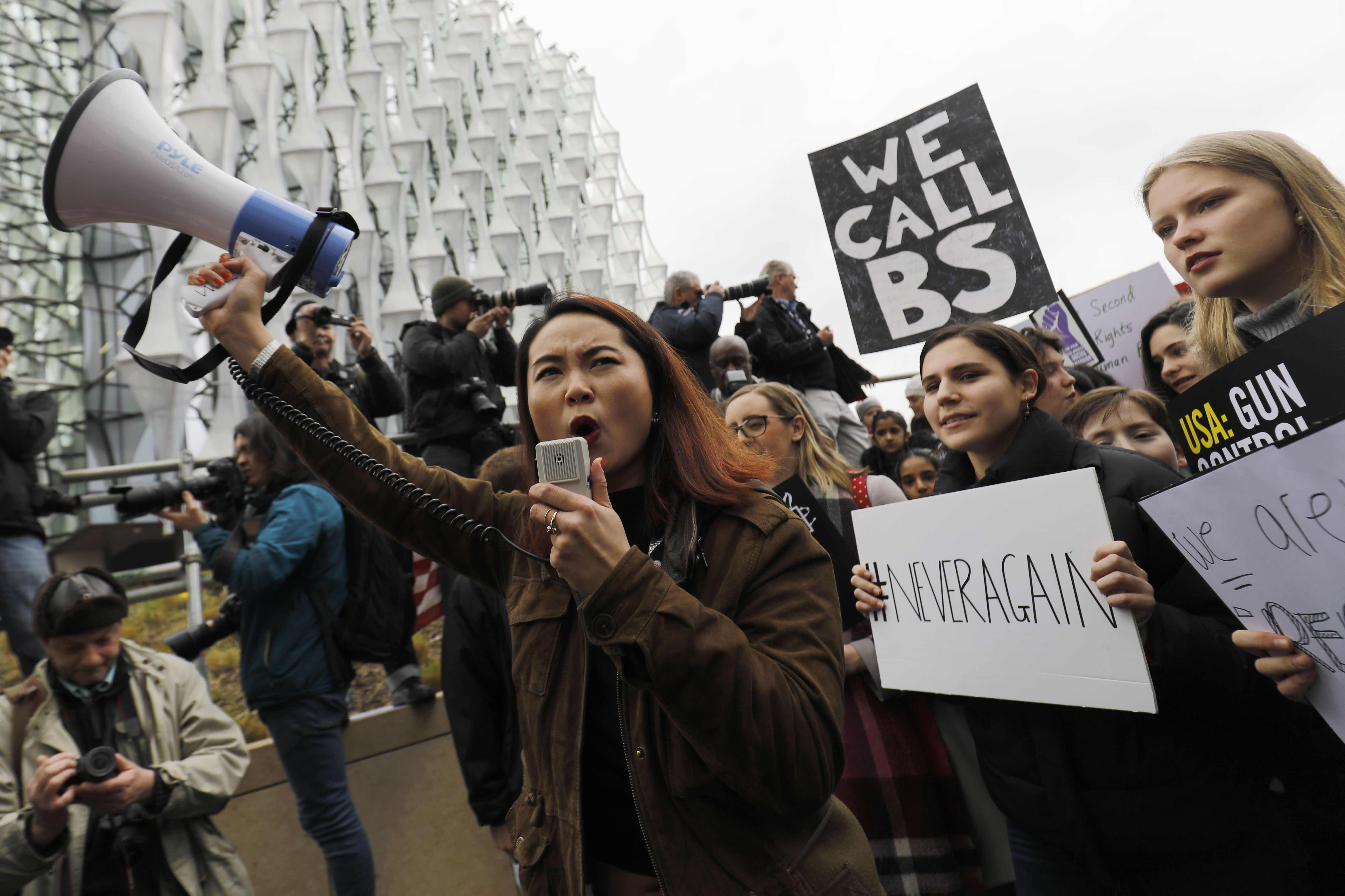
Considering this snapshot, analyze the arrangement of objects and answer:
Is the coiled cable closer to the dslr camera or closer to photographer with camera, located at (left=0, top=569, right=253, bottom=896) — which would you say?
photographer with camera, located at (left=0, top=569, right=253, bottom=896)

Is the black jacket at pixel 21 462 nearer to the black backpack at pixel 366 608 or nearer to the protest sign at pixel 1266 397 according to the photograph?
the black backpack at pixel 366 608

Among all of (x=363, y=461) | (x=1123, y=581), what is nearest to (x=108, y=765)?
(x=363, y=461)

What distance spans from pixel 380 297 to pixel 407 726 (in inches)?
984

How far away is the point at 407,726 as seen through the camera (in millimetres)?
3754

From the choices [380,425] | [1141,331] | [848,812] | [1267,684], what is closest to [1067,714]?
[1267,684]

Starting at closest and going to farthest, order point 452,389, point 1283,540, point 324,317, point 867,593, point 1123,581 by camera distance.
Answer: point 1283,540 → point 1123,581 → point 867,593 → point 324,317 → point 452,389

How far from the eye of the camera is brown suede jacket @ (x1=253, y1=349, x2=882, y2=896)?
103cm

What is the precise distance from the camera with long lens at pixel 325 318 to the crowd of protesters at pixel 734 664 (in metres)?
1.18

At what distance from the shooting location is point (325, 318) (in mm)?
4277

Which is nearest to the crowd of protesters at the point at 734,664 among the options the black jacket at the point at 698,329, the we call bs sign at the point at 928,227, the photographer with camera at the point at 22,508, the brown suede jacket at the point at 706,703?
the brown suede jacket at the point at 706,703

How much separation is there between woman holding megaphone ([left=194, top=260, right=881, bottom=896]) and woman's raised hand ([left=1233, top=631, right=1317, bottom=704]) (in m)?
0.73

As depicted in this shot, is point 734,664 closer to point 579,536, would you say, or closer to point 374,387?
point 579,536

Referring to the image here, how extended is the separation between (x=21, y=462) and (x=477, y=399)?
2047mm

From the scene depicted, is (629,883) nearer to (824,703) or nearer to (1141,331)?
(824,703)
